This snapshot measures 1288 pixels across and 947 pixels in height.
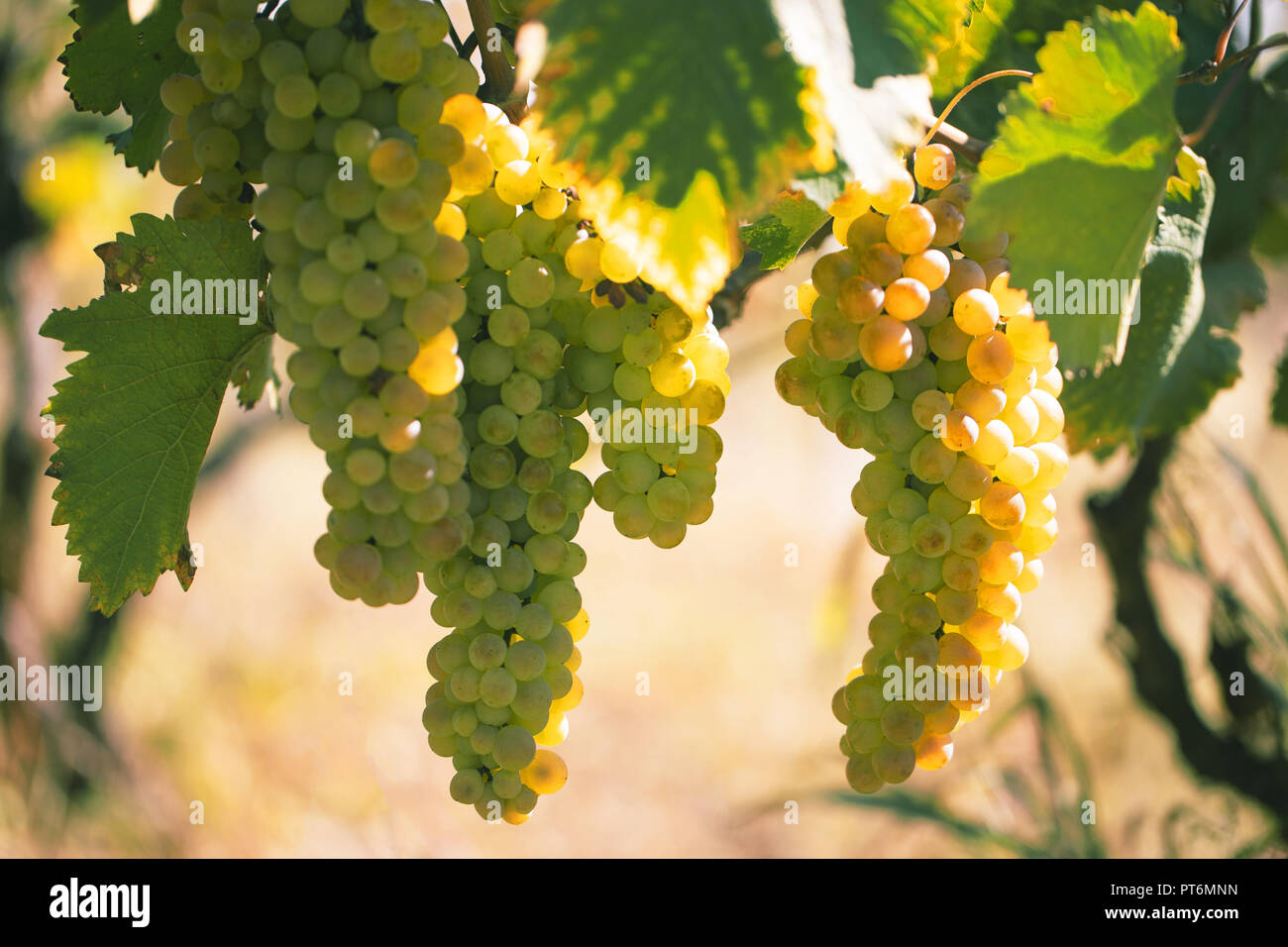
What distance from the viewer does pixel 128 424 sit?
1.68 feet

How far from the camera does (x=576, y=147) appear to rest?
36 centimetres

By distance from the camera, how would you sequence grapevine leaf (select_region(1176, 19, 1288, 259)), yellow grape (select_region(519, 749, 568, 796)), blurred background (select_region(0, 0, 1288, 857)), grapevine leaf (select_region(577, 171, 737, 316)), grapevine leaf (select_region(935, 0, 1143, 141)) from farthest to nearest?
1. blurred background (select_region(0, 0, 1288, 857))
2. grapevine leaf (select_region(1176, 19, 1288, 259))
3. grapevine leaf (select_region(935, 0, 1143, 141))
4. yellow grape (select_region(519, 749, 568, 796))
5. grapevine leaf (select_region(577, 171, 737, 316))

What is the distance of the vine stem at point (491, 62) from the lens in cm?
47

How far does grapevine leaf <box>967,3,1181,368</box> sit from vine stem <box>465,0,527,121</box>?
0.23m

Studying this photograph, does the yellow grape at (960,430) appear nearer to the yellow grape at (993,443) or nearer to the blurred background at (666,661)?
the yellow grape at (993,443)

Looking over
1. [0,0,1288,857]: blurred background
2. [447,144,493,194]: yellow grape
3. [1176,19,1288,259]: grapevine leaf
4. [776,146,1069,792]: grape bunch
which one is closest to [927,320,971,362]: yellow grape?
[776,146,1069,792]: grape bunch

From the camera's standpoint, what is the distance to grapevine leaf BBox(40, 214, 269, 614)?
50cm

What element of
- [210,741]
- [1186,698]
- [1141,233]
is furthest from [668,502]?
[210,741]

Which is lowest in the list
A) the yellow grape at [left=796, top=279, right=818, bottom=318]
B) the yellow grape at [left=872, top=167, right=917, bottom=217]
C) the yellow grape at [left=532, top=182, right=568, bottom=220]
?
the yellow grape at [left=796, top=279, right=818, bottom=318]

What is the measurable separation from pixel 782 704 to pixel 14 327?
1.90 meters

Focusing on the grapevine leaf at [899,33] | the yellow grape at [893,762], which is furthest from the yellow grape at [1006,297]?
the yellow grape at [893,762]

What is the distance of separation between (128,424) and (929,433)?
1.35ft

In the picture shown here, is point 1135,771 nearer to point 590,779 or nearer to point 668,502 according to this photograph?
point 590,779

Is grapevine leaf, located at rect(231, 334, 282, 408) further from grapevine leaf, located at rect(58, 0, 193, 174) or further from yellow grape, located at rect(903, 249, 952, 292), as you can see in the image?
yellow grape, located at rect(903, 249, 952, 292)
